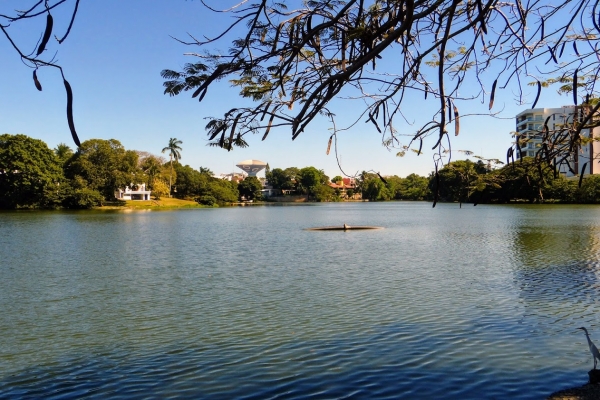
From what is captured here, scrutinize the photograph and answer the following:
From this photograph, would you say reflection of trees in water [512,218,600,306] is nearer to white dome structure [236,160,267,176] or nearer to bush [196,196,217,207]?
bush [196,196,217,207]

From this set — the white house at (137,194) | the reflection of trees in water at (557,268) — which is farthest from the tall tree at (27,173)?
the reflection of trees in water at (557,268)

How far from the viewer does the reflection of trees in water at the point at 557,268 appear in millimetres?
13094

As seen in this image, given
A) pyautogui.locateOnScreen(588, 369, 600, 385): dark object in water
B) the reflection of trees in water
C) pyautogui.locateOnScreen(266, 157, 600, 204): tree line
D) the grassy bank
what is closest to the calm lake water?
the reflection of trees in water

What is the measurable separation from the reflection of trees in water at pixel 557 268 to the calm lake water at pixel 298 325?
2.8 inches

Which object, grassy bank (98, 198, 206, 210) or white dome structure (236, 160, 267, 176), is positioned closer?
grassy bank (98, 198, 206, 210)

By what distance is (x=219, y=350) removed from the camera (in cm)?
927

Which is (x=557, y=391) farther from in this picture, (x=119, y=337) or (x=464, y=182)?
(x=119, y=337)

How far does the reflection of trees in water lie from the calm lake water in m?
0.07

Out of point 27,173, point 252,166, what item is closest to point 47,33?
point 27,173

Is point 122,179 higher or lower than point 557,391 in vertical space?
higher

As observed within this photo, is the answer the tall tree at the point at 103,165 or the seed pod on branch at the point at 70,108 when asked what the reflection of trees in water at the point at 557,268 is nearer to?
the seed pod on branch at the point at 70,108

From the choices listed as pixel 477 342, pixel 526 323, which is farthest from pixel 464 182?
pixel 526 323

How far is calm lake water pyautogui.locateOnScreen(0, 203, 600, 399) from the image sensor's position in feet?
25.2

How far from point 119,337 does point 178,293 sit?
4494 mm
